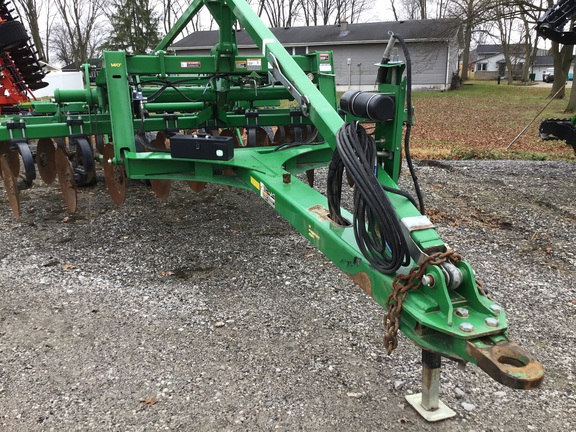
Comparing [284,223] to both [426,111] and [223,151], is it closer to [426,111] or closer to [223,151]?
[223,151]

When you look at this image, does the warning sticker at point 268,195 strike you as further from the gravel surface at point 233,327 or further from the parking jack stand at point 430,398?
the parking jack stand at point 430,398

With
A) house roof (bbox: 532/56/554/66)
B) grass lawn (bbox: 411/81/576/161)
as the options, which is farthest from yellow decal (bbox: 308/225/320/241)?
house roof (bbox: 532/56/554/66)

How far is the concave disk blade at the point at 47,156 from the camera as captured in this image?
18.2 feet

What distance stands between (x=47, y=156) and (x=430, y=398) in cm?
467

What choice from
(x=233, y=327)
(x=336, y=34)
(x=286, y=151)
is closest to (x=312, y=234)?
(x=233, y=327)

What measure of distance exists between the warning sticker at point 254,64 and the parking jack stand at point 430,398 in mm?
3343

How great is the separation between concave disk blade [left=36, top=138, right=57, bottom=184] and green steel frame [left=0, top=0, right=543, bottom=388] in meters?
0.46

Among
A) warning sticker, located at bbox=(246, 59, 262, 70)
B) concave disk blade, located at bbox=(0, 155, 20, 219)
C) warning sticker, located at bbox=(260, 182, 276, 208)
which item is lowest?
concave disk blade, located at bbox=(0, 155, 20, 219)

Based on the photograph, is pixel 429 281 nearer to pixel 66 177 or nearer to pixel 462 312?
pixel 462 312

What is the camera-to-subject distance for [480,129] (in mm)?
14867

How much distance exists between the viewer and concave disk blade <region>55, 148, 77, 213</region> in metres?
5.11

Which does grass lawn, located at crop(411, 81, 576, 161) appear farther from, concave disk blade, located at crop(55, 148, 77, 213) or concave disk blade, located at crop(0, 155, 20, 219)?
concave disk blade, located at crop(0, 155, 20, 219)

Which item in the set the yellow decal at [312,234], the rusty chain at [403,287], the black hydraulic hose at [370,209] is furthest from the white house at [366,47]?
the rusty chain at [403,287]

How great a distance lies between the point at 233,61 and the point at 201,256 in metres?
1.83
